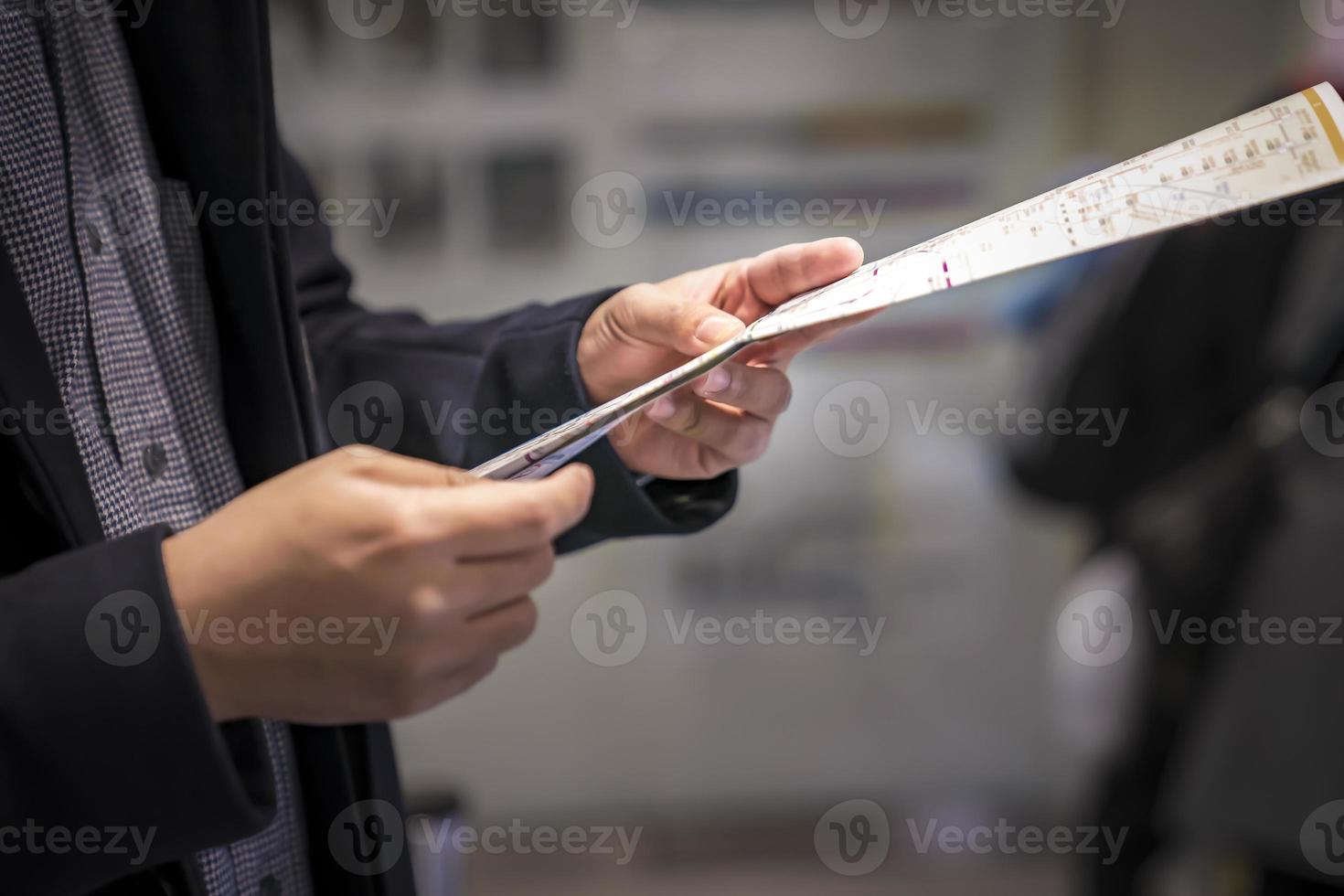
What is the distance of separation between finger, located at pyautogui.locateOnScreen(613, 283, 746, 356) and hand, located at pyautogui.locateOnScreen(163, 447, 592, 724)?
167 millimetres

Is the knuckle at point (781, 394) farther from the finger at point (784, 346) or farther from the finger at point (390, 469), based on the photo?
the finger at point (390, 469)

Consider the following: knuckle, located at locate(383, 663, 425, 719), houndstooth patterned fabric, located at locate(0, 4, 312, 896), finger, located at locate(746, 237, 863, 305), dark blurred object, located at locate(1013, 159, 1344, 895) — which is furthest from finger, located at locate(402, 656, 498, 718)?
dark blurred object, located at locate(1013, 159, 1344, 895)

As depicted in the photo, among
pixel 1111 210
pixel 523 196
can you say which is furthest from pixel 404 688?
pixel 523 196

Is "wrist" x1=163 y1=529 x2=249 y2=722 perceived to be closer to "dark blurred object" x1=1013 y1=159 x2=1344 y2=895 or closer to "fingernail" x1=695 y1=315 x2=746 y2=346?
"fingernail" x1=695 y1=315 x2=746 y2=346

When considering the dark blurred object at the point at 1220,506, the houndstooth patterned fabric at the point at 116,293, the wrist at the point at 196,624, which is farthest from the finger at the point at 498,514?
the dark blurred object at the point at 1220,506

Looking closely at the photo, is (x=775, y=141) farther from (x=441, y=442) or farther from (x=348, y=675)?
(x=348, y=675)

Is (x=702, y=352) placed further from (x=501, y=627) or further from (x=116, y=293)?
(x=116, y=293)

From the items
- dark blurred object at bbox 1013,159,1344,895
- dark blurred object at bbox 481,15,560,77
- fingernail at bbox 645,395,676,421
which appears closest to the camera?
fingernail at bbox 645,395,676,421

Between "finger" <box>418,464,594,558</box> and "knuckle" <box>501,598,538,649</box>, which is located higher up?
"finger" <box>418,464,594,558</box>

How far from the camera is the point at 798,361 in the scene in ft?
6.70

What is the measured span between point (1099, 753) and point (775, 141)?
1.32 m

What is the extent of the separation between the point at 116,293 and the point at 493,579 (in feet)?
0.99

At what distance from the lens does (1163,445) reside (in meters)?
1.23

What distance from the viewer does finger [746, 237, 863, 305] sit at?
0.58 m
